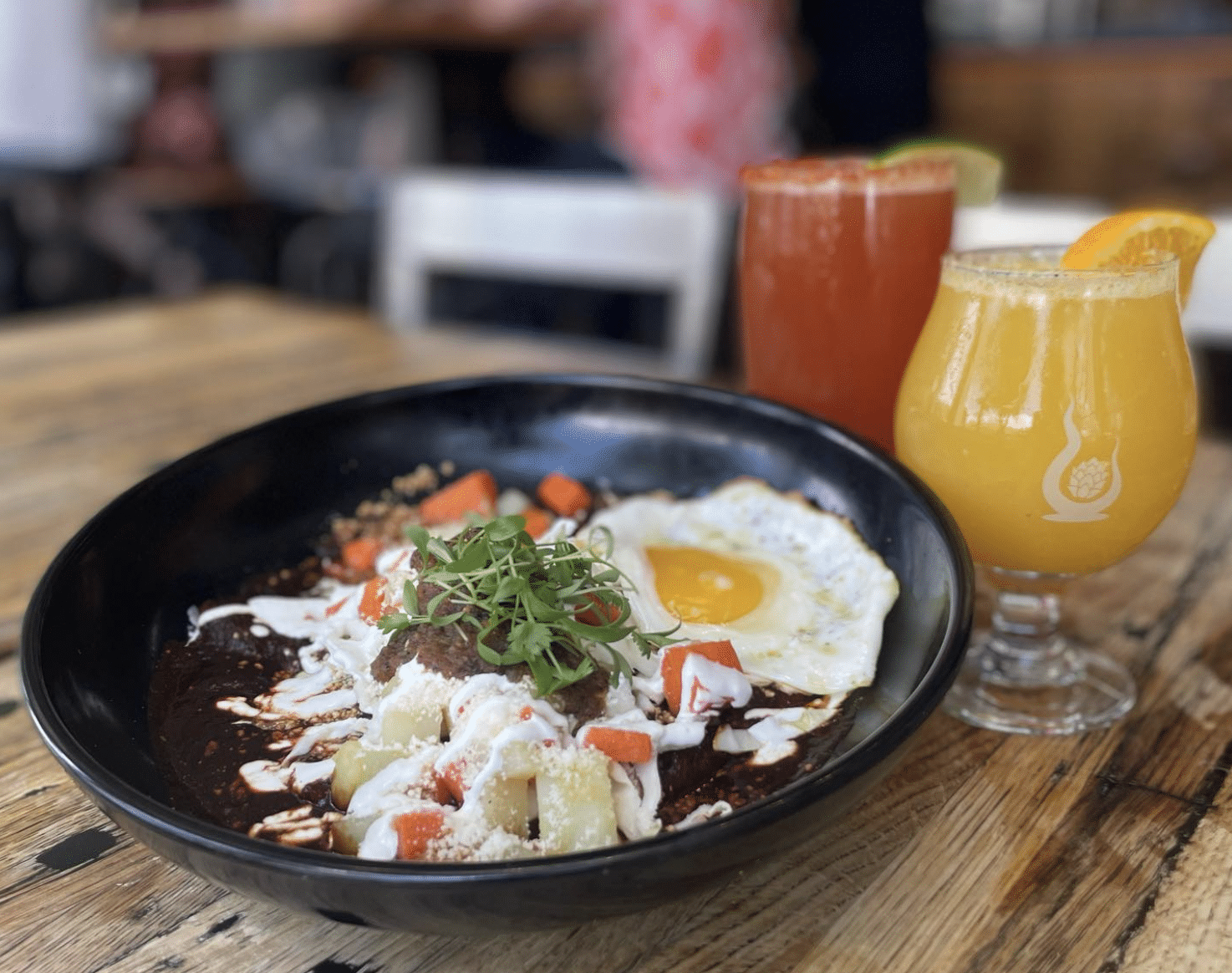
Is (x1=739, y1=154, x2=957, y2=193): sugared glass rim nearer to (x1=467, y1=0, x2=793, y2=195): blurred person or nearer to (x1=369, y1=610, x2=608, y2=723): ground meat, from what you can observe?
(x1=369, y1=610, x2=608, y2=723): ground meat

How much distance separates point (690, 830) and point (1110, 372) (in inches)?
23.4

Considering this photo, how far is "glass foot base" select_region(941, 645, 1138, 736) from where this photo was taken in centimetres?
94

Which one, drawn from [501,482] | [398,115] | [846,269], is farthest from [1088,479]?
[398,115]

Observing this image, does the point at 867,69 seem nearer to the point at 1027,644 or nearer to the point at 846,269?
the point at 846,269

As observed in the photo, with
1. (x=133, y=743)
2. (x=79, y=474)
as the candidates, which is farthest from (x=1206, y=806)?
(x=79, y=474)

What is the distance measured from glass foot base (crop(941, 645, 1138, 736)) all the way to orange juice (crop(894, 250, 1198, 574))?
0.11m

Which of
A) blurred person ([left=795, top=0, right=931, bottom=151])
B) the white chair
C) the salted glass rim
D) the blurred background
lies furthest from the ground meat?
blurred person ([left=795, top=0, right=931, bottom=151])

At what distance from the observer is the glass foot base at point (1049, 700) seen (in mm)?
943

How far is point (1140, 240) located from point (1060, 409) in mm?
190

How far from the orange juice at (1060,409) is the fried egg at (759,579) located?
132 mm

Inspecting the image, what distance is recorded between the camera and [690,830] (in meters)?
0.60

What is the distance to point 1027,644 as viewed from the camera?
1036 mm

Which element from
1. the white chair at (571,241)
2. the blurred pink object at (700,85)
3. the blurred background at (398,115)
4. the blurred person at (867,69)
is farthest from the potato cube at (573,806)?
the blurred person at (867,69)

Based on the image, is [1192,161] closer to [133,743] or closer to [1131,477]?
[1131,477]
